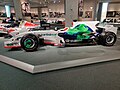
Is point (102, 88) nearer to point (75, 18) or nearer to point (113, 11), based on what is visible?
point (75, 18)

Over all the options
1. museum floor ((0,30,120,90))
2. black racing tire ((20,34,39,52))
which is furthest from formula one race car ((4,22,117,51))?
museum floor ((0,30,120,90))

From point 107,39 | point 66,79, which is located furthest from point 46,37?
point 107,39

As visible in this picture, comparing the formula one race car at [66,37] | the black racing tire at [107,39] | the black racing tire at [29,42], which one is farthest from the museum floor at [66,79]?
the black racing tire at [107,39]

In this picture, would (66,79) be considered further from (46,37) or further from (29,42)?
(46,37)

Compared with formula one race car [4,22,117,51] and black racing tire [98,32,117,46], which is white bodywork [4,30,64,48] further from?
black racing tire [98,32,117,46]

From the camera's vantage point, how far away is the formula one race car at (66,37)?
363cm

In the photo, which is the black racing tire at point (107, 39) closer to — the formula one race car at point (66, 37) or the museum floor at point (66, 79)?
the formula one race car at point (66, 37)

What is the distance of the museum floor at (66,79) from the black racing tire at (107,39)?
1803 mm

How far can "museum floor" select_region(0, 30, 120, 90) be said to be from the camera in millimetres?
1902

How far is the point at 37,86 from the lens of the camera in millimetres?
1929

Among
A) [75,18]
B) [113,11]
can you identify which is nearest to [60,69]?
[75,18]

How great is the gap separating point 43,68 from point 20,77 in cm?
52

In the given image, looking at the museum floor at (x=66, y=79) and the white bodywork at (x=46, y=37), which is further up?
the white bodywork at (x=46, y=37)

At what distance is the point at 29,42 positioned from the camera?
3617 mm
